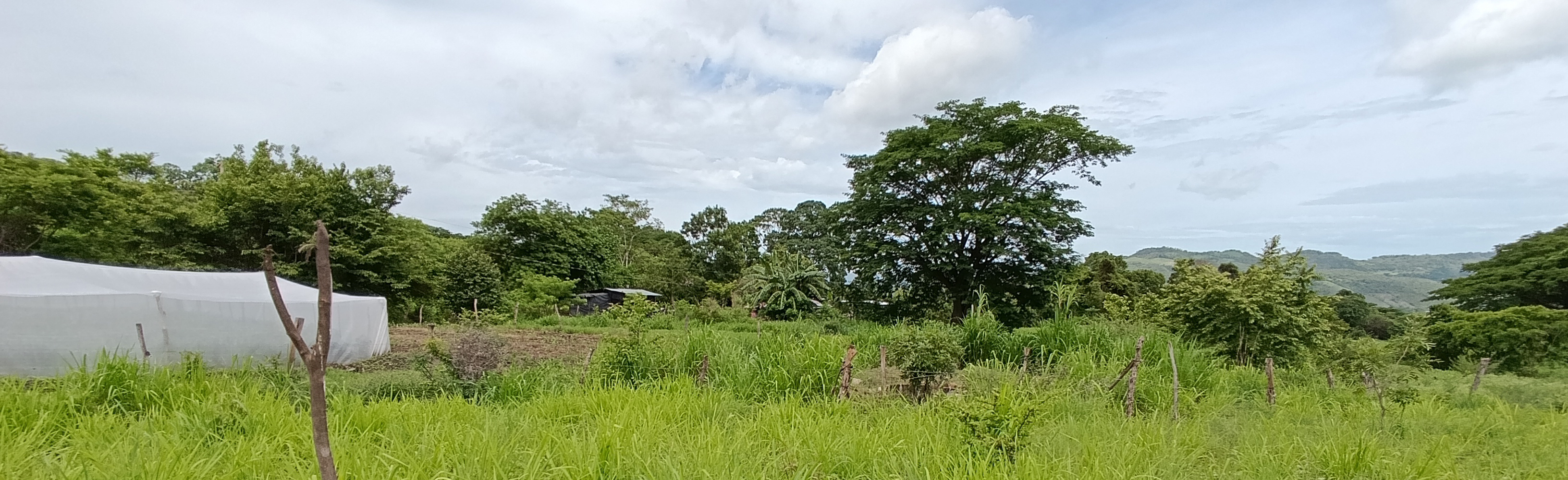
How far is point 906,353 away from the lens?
6.65 metres

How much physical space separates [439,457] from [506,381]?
Result: 2.84m

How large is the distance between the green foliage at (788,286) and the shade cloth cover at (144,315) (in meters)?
12.0

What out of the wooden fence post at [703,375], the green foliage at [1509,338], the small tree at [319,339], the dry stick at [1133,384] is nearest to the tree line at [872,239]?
the green foliage at [1509,338]

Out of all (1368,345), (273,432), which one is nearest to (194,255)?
(273,432)

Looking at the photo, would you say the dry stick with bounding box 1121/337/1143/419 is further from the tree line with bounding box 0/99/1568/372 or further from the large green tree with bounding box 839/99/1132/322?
the large green tree with bounding box 839/99/1132/322

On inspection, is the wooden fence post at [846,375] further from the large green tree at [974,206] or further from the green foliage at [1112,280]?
the green foliage at [1112,280]

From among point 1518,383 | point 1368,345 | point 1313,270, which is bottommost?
point 1518,383

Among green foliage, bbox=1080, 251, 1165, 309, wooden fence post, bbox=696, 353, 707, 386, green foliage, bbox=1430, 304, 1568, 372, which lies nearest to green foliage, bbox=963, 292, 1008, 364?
wooden fence post, bbox=696, 353, 707, 386

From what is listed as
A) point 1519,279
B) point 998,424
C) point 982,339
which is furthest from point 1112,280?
point 998,424

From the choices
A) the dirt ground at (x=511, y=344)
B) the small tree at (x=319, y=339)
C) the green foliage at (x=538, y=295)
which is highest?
the small tree at (x=319, y=339)

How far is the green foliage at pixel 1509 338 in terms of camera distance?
10.8 metres

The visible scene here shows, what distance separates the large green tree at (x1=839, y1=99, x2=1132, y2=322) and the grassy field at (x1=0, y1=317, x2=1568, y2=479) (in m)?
9.90

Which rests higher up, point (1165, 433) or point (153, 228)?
point (153, 228)

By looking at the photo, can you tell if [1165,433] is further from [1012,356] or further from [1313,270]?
[1313,270]
